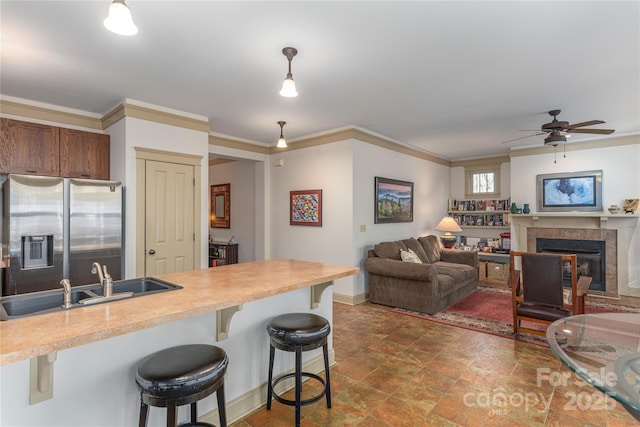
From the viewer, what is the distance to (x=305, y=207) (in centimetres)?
528

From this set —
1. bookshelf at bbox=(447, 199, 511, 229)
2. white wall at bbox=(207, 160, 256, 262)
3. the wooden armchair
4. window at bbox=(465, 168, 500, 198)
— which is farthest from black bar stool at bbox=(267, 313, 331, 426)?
window at bbox=(465, 168, 500, 198)

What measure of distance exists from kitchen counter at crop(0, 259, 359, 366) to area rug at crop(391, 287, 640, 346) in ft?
7.88

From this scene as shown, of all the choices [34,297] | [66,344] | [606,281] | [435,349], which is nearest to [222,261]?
[435,349]

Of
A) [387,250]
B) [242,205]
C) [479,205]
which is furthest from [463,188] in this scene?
[242,205]

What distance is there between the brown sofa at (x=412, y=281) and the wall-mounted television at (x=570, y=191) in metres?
1.89

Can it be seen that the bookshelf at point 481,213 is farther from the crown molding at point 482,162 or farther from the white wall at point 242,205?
the white wall at point 242,205

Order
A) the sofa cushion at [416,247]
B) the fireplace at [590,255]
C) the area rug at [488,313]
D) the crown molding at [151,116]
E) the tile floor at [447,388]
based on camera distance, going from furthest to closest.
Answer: the sofa cushion at [416,247] < the fireplace at [590,255] < the area rug at [488,313] < the crown molding at [151,116] < the tile floor at [447,388]

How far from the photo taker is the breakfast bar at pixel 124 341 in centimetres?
122

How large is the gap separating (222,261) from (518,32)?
5.90 meters

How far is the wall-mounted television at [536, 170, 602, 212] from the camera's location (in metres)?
5.37

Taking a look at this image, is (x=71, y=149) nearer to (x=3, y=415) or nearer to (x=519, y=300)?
(x=3, y=415)

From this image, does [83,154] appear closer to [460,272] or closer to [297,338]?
[297,338]

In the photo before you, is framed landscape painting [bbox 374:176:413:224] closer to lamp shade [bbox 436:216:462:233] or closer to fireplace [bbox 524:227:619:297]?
lamp shade [bbox 436:216:462:233]

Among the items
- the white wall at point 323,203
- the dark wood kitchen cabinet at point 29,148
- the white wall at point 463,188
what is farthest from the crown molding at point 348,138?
the dark wood kitchen cabinet at point 29,148
